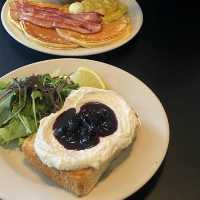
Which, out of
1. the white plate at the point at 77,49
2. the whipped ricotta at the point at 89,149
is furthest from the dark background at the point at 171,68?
the whipped ricotta at the point at 89,149

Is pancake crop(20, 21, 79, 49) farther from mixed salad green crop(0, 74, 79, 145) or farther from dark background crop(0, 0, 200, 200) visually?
mixed salad green crop(0, 74, 79, 145)

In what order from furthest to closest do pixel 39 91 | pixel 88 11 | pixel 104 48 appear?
pixel 88 11 < pixel 104 48 < pixel 39 91

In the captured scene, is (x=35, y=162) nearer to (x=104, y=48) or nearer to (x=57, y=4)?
(x=104, y=48)

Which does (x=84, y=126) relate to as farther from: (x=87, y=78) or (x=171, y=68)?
(x=171, y=68)

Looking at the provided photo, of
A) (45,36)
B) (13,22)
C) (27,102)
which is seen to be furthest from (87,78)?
(13,22)

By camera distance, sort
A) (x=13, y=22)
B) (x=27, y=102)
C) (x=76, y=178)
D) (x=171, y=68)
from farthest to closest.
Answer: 1. (x=13, y=22)
2. (x=171, y=68)
3. (x=27, y=102)
4. (x=76, y=178)

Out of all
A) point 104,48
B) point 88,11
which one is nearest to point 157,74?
point 104,48
